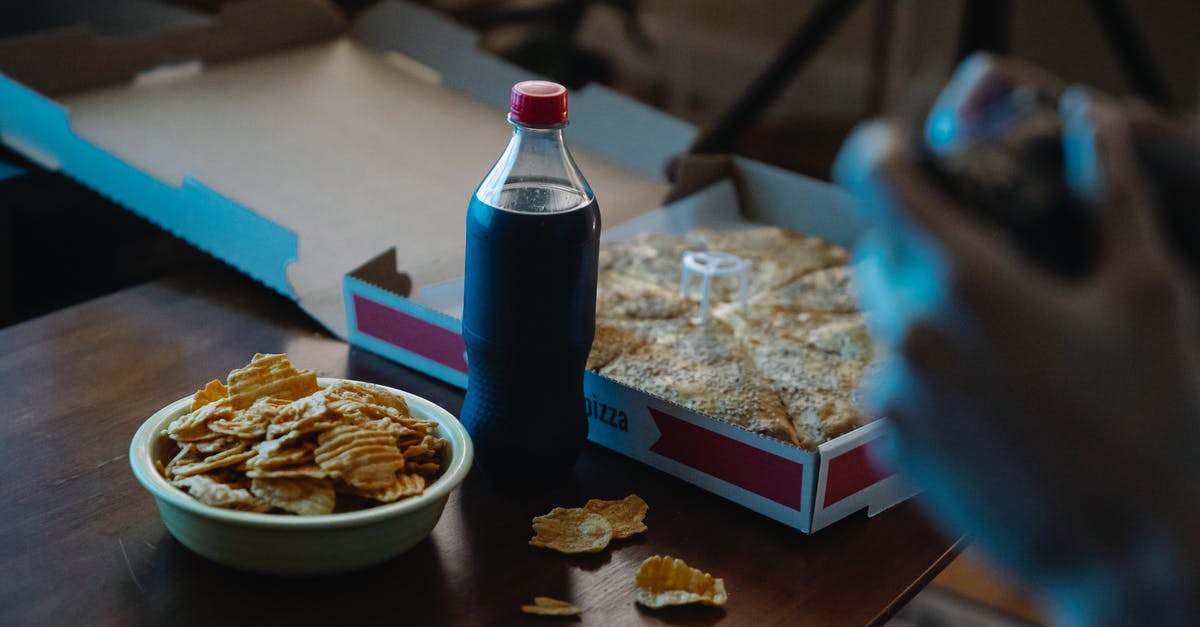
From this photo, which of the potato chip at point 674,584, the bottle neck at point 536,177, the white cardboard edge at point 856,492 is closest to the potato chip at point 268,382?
the bottle neck at point 536,177

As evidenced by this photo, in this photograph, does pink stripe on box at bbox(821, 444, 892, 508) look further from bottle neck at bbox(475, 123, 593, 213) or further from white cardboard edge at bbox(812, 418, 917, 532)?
bottle neck at bbox(475, 123, 593, 213)

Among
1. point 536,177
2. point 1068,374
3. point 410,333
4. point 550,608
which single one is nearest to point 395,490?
point 550,608

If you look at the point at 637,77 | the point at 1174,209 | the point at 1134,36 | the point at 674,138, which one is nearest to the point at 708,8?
the point at 637,77

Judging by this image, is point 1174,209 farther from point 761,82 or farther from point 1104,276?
point 761,82

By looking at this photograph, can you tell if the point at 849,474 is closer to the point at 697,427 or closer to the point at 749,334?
the point at 697,427

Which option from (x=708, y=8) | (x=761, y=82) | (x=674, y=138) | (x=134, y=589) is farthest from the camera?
(x=708, y=8)

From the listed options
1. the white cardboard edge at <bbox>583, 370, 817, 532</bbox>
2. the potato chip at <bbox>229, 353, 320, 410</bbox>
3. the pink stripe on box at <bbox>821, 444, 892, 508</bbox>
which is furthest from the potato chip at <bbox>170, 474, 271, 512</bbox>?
the pink stripe on box at <bbox>821, 444, 892, 508</bbox>
